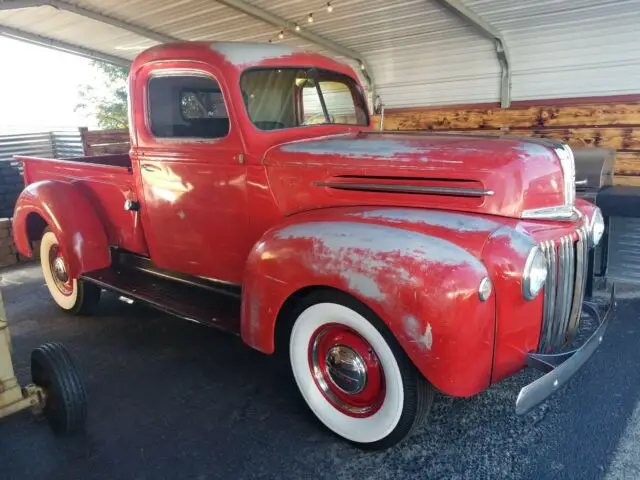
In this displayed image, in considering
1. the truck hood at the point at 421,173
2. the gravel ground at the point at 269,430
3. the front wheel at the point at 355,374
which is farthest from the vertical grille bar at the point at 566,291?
the front wheel at the point at 355,374

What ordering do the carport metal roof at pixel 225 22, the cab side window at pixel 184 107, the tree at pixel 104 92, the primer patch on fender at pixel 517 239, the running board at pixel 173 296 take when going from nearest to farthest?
1. the primer patch on fender at pixel 517 239
2. the running board at pixel 173 296
3. the cab side window at pixel 184 107
4. the carport metal roof at pixel 225 22
5. the tree at pixel 104 92

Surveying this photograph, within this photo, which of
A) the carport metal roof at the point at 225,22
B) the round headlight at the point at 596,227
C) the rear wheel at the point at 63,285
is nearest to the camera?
the round headlight at the point at 596,227

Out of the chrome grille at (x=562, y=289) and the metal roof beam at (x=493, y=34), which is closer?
the chrome grille at (x=562, y=289)

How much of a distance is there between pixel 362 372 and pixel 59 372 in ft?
4.38

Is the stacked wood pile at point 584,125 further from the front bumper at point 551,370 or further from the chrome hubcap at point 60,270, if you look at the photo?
the front bumper at point 551,370

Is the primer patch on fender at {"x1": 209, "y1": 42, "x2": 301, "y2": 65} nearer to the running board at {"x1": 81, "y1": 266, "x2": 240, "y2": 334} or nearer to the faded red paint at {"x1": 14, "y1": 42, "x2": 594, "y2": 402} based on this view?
the faded red paint at {"x1": 14, "y1": 42, "x2": 594, "y2": 402}

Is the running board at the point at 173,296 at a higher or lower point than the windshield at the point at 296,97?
lower

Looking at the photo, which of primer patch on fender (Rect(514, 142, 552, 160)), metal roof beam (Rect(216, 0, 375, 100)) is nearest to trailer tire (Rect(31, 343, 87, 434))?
primer patch on fender (Rect(514, 142, 552, 160))

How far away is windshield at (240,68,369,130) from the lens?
2.75 metres

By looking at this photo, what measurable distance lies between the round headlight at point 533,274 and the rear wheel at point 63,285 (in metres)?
3.05

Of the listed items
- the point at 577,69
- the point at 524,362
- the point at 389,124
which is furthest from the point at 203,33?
the point at 524,362

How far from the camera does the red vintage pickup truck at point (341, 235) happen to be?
186 cm

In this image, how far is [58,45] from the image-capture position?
9.38 meters

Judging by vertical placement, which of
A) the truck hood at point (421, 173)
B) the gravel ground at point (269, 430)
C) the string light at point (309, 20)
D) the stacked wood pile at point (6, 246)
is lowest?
the gravel ground at point (269, 430)
